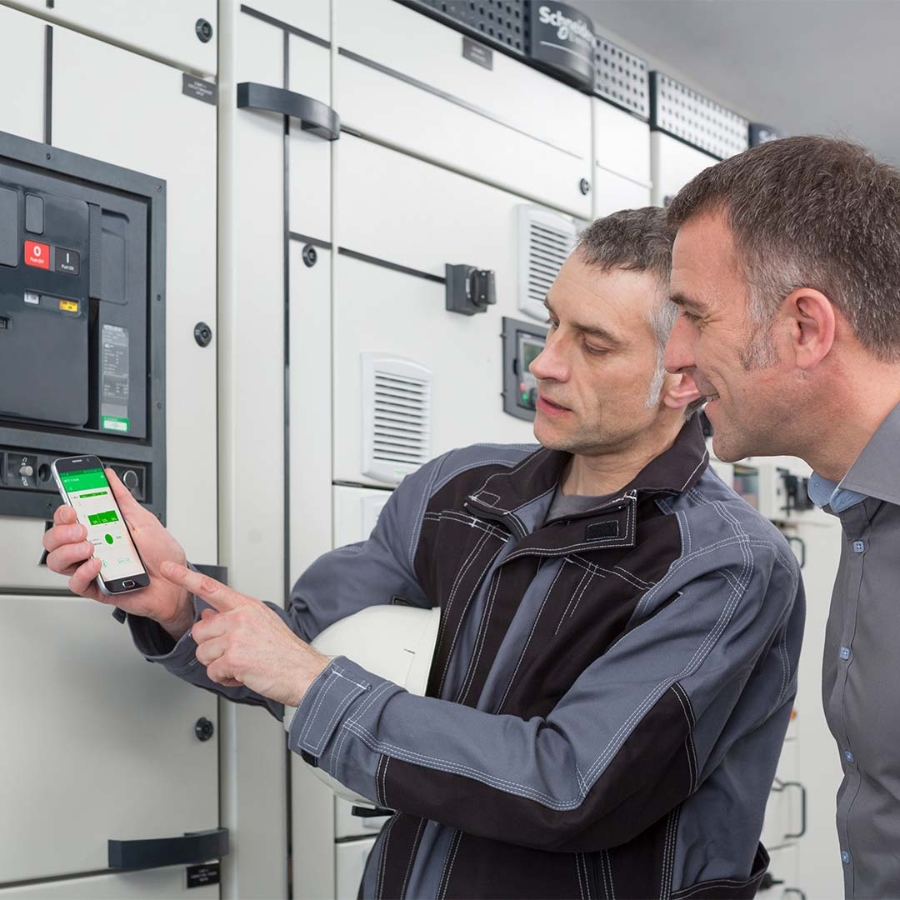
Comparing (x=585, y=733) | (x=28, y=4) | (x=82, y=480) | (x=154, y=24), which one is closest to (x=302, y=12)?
(x=154, y=24)

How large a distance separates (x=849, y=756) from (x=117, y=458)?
1.37m

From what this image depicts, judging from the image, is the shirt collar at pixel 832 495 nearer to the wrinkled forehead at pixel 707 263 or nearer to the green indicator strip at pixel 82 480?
the wrinkled forehead at pixel 707 263

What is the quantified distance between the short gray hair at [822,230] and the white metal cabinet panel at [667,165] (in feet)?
6.67

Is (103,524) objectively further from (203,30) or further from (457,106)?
(457,106)

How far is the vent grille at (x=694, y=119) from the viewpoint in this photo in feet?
12.6

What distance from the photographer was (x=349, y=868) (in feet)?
8.84

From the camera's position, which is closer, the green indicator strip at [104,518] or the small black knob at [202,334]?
the green indicator strip at [104,518]

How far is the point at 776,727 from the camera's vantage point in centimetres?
220

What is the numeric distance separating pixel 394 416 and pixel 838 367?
1353 millimetres

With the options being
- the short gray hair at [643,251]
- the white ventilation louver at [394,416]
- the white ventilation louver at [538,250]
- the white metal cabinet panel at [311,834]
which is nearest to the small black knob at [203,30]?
the white ventilation louver at [394,416]

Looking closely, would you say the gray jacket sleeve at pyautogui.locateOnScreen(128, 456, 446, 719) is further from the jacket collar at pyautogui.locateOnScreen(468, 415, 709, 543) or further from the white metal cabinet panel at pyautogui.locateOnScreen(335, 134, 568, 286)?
the white metal cabinet panel at pyautogui.locateOnScreen(335, 134, 568, 286)

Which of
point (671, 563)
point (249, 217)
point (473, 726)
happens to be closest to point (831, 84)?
point (249, 217)

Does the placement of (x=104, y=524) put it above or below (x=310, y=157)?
below

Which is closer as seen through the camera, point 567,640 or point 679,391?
point 567,640
